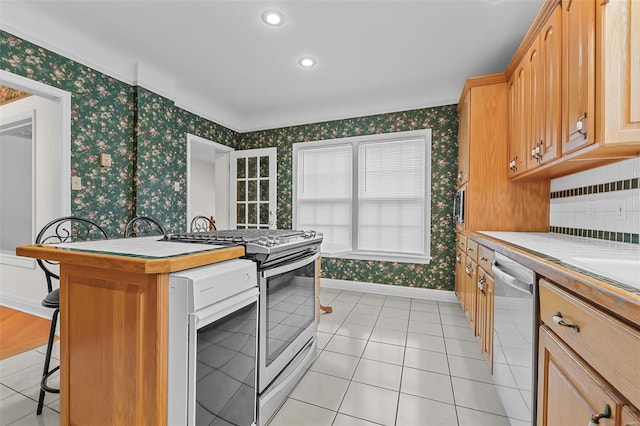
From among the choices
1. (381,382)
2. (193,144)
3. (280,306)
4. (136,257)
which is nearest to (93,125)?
(193,144)

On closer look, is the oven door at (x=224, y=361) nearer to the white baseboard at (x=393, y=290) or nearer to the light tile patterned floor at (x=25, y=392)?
the light tile patterned floor at (x=25, y=392)

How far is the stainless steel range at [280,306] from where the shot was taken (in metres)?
1.42

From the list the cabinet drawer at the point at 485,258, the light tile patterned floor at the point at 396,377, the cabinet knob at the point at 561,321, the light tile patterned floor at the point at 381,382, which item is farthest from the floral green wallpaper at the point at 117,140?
the cabinet knob at the point at 561,321

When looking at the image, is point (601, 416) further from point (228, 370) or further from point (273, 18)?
point (273, 18)

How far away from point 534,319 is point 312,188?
3.49 meters

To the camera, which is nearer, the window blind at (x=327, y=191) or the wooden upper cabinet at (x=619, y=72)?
the wooden upper cabinet at (x=619, y=72)

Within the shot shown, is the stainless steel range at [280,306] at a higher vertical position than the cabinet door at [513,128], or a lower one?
lower

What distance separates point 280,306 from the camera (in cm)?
161

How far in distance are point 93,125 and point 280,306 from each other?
2645 mm

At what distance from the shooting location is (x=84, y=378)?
119 centimetres

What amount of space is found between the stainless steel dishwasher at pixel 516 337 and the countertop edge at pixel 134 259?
4.28 feet

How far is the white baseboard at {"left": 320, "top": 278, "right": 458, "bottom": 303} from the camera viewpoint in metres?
3.62

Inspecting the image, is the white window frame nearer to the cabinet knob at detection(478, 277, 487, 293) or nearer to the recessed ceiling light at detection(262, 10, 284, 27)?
the cabinet knob at detection(478, 277, 487, 293)

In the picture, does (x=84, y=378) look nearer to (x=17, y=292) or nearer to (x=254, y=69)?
(x=254, y=69)
